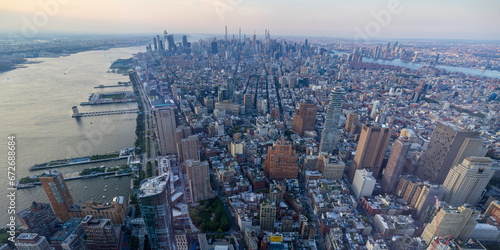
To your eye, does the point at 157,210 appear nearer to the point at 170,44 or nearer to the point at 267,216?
the point at 267,216

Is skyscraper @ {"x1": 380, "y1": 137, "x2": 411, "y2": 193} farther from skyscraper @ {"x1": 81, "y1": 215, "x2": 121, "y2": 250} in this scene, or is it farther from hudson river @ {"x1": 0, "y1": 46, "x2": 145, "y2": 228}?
hudson river @ {"x1": 0, "y1": 46, "x2": 145, "y2": 228}

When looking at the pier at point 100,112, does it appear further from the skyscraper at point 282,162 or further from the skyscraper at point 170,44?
the skyscraper at point 170,44

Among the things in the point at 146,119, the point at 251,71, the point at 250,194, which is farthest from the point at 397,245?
the point at 251,71

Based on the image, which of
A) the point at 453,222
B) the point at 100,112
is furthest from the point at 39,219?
the point at 453,222

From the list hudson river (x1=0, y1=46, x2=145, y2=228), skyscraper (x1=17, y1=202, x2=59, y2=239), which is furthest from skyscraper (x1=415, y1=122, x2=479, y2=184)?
skyscraper (x1=17, y1=202, x2=59, y2=239)

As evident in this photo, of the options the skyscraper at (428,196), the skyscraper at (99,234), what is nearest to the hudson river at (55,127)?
the skyscraper at (99,234)
